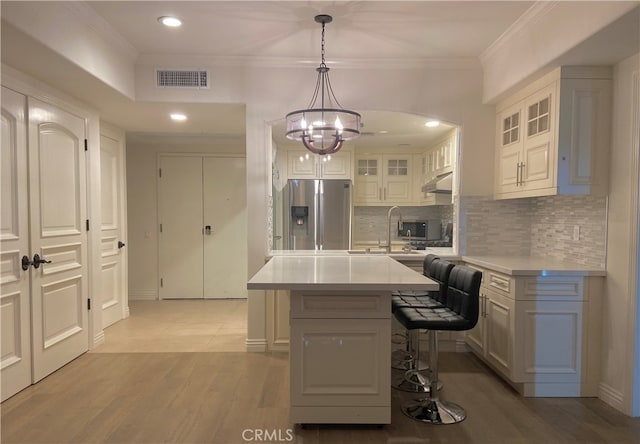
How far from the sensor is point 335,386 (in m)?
2.13

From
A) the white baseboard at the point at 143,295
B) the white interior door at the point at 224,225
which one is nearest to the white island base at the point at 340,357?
the white interior door at the point at 224,225

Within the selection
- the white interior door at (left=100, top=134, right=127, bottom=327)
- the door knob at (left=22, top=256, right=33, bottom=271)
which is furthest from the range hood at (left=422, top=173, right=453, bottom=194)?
the door knob at (left=22, top=256, right=33, bottom=271)

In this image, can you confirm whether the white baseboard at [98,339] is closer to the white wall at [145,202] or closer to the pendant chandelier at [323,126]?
the white wall at [145,202]

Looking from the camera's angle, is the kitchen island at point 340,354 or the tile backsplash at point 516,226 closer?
the kitchen island at point 340,354

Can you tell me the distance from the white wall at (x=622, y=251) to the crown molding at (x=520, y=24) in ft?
2.01

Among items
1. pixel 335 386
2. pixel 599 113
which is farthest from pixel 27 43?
pixel 599 113

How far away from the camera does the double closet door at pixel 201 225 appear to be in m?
5.37

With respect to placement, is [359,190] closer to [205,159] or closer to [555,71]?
[205,159]

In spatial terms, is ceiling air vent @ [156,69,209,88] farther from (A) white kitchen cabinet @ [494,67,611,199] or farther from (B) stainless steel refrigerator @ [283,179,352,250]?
(A) white kitchen cabinet @ [494,67,611,199]

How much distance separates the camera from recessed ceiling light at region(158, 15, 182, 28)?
265 centimetres

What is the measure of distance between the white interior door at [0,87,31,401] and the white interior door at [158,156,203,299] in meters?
2.68

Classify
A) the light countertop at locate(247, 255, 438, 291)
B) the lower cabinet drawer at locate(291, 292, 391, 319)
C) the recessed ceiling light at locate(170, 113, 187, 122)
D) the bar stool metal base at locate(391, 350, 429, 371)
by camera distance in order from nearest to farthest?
the light countertop at locate(247, 255, 438, 291) < the lower cabinet drawer at locate(291, 292, 391, 319) < the bar stool metal base at locate(391, 350, 429, 371) < the recessed ceiling light at locate(170, 113, 187, 122)

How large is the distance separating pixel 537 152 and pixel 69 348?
4.07m

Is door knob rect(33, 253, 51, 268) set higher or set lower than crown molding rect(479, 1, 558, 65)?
lower
